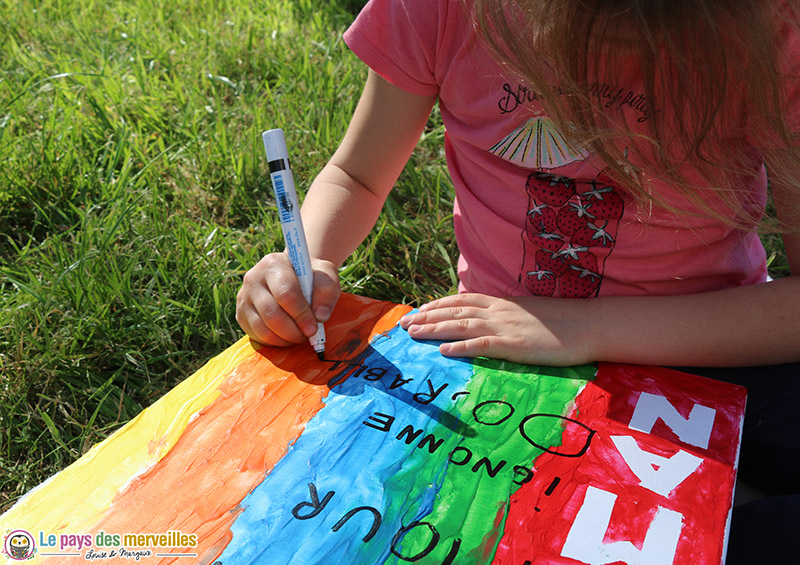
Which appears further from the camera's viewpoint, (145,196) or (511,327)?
(145,196)

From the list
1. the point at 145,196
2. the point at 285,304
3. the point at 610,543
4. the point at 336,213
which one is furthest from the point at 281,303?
the point at 145,196

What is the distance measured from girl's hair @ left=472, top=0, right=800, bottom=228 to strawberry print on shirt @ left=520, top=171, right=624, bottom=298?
8cm

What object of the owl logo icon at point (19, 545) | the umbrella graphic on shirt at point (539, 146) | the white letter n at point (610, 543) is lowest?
the white letter n at point (610, 543)

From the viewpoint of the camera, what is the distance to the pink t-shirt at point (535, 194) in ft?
3.15

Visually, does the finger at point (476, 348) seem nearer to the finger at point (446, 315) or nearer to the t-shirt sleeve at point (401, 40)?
the finger at point (446, 315)

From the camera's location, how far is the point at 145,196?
5.01 ft

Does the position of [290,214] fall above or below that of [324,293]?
above

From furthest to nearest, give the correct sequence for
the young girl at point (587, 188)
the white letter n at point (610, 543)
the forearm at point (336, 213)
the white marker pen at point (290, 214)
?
1. the forearm at point (336, 213)
2. the white marker pen at point (290, 214)
3. the young girl at point (587, 188)
4. the white letter n at point (610, 543)

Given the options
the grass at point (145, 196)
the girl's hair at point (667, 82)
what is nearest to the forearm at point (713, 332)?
the girl's hair at point (667, 82)

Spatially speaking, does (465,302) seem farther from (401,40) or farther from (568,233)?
(401,40)

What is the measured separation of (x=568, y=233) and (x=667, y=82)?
296 mm

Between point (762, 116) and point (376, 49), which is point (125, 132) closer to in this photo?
point (376, 49)

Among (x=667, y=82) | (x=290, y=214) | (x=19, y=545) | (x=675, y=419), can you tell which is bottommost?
(x=675, y=419)

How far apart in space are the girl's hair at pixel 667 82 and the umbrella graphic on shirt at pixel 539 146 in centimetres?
6
